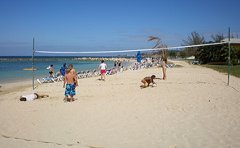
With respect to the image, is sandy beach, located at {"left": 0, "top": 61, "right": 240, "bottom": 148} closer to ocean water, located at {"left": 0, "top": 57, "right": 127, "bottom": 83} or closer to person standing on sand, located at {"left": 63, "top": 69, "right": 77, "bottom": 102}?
person standing on sand, located at {"left": 63, "top": 69, "right": 77, "bottom": 102}

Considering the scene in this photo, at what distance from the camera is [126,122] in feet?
19.7

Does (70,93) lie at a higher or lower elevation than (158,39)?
lower

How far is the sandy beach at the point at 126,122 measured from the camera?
4754 millimetres

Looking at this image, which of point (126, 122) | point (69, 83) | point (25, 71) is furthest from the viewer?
point (25, 71)

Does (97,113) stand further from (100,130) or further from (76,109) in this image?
(100,130)

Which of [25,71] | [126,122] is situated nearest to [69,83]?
[126,122]

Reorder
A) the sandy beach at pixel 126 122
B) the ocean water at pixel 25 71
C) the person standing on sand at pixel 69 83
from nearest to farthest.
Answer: the sandy beach at pixel 126 122
the person standing on sand at pixel 69 83
the ocean water at pixel 25 71

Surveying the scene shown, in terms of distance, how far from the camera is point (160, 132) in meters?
5.21

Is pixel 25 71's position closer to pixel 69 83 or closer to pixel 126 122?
pixel 69 83

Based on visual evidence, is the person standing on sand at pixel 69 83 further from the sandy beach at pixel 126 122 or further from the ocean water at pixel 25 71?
the ocean water at pixel 25 71

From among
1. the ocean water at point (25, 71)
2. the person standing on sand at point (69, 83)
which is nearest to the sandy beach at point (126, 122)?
the person standing on sand at point (69, 83)

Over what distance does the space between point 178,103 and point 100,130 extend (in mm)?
3182

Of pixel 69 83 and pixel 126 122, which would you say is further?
pixel 69 83

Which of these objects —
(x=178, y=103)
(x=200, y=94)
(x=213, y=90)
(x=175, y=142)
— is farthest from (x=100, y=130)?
(x=213, y=90)
